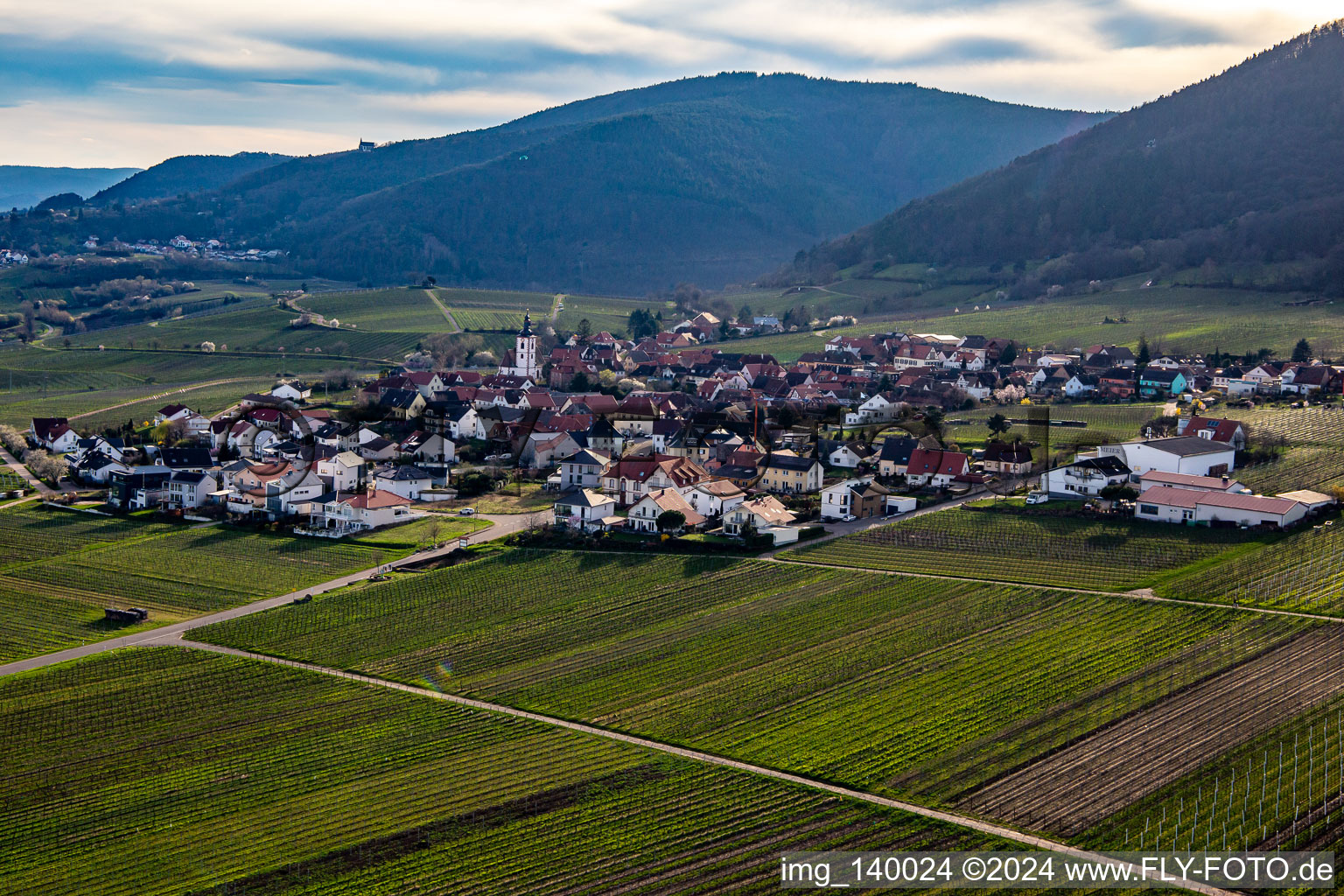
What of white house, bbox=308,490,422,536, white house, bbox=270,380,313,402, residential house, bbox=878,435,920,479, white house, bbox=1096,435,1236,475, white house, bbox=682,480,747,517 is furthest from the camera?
white house, bbox=270,380,313,402

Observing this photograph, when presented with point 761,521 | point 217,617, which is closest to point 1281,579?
point 761,521

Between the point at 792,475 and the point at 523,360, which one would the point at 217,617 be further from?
the point at 523,360

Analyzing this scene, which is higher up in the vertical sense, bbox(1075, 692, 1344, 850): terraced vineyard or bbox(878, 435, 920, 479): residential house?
bbox(878, 435, 920, 479): residential house

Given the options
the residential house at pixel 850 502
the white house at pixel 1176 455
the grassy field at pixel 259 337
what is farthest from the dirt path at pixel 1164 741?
the grassy field at pixel 259 337

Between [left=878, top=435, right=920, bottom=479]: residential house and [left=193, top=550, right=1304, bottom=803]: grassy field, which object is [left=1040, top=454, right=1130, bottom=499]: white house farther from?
[left=193, top=550, right=1304, bottom=803]: grassy field

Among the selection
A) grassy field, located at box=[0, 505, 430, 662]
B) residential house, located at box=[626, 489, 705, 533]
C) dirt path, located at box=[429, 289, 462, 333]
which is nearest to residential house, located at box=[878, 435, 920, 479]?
residential house, located at box=[626, 489, 705, 533]
